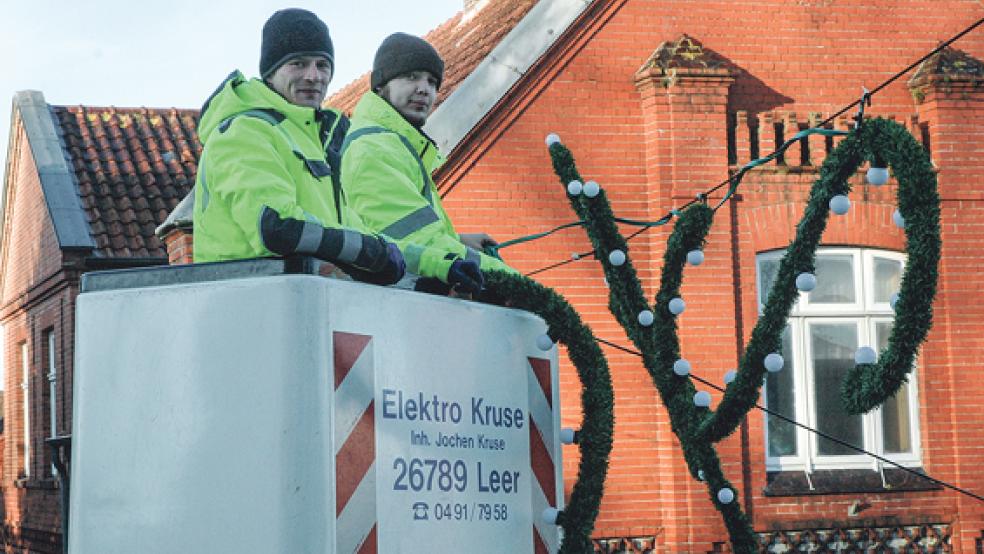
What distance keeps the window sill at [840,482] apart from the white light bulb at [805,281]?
7.44 metres

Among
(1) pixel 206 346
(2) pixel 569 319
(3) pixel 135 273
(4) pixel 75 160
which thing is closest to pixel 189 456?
(1) pixel 206 346

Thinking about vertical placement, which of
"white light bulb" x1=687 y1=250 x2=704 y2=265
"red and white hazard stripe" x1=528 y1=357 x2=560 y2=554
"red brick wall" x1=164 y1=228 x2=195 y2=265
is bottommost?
"red and white hazard stripe" x1=528 y1=357 x2=560 y2=554

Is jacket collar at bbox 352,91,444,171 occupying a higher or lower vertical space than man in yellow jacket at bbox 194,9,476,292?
higher

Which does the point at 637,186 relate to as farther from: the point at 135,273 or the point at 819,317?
the point at 135,273

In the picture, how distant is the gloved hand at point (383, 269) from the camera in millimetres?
3564

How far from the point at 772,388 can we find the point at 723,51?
2.89 meters

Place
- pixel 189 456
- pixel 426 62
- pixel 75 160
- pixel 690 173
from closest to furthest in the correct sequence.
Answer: pixel 189 456 → pixel 426 62 → pixel 690 173 → pixel 75 160

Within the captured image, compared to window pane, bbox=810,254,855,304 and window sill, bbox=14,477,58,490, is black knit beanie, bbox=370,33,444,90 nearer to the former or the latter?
window pane, bbox=810,254,855,304

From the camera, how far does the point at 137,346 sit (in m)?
3.42

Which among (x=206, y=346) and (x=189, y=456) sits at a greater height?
(x=206, y=346)

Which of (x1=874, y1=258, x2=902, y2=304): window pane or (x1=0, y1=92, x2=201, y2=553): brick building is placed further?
(x1=0, y1=92, x2=201, y2=553): brick building

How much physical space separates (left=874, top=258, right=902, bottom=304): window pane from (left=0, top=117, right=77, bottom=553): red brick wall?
8.92m

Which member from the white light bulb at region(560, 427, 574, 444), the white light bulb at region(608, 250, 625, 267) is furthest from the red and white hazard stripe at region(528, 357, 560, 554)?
the white light bulb at region(608, 250, 625, 267)

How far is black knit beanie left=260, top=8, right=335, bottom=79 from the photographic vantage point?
4008 mm
